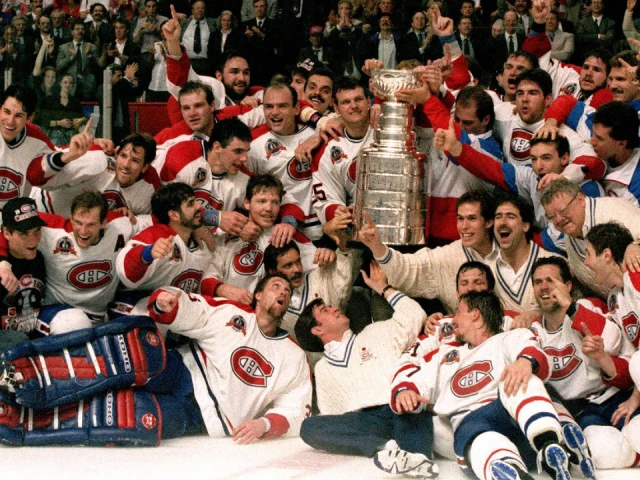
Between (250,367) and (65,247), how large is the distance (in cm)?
97

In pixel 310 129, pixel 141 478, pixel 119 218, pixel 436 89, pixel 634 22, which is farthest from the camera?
pixel 634 22

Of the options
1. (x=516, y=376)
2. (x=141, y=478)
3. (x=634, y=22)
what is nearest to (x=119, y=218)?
(x=141, y=478)

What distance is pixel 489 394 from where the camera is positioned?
3777 millimetres

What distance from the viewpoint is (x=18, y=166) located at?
15.5 ft

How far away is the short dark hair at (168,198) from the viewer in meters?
4.54

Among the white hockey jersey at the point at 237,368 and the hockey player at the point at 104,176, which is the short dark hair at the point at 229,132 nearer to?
the hockey player at the point at 104,176

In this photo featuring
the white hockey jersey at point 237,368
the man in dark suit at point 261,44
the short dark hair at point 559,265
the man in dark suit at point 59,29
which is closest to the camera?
the short dark hair at point 559,265

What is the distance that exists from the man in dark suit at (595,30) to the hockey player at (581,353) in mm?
4077

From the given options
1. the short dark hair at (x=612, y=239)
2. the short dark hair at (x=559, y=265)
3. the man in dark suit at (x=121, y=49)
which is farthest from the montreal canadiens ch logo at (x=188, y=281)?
the man in dark suit at (x=121, y=49)

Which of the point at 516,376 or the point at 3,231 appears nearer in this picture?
the point at 516,376

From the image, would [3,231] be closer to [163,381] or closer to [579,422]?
[163,381]

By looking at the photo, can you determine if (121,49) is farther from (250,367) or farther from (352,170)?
(250,367)

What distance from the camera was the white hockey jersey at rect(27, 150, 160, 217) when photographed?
→ 4.66m

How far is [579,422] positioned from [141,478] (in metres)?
1.71
